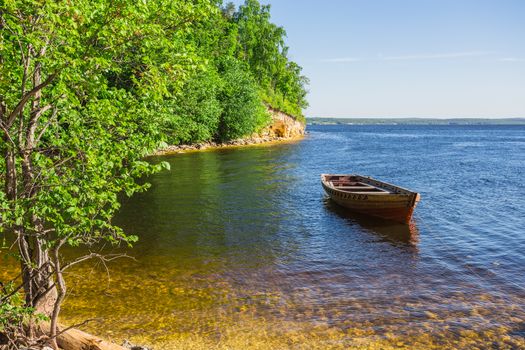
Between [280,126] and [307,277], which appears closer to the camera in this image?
[307,277]

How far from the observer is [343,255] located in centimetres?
1697

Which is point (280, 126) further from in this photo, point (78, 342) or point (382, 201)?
point (78, 342)

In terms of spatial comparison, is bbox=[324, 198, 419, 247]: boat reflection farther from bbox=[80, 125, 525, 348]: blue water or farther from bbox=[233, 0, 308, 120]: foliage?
bbox=[233, 0, 308, 120]: foliage

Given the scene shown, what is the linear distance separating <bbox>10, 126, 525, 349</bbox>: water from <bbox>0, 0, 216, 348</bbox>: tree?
4.14 m

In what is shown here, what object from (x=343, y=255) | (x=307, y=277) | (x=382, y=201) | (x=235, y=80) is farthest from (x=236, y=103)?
(x=307, y=277)

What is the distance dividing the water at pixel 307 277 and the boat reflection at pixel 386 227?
11 centimetres

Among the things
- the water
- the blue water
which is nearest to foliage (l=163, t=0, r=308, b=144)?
the blue water

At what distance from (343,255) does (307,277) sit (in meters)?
3.09

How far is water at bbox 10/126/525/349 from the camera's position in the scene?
35.3 feet

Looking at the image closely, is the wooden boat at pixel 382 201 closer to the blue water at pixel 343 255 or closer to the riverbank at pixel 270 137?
the blue water at pixel 343 255

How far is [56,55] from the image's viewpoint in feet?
23.7

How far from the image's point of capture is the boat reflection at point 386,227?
19484mm

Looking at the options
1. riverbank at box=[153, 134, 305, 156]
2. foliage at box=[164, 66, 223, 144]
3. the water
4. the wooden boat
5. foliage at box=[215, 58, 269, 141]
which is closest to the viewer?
the water

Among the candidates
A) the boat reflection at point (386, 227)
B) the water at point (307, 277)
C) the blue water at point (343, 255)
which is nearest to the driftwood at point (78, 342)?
the water at point (307, 277)
